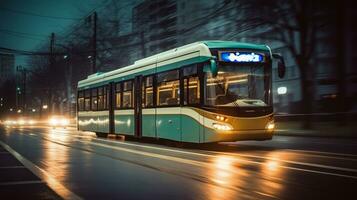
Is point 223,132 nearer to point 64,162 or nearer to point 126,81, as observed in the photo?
point 64,162

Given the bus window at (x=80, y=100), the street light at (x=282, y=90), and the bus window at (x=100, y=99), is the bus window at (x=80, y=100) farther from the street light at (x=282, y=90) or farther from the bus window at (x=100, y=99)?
the street light at (x=282, y=90)

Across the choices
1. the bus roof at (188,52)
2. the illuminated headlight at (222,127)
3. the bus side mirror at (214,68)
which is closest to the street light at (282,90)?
the bus roof at (188,52)

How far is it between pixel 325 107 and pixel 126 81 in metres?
23.0

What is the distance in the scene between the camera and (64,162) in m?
14.6

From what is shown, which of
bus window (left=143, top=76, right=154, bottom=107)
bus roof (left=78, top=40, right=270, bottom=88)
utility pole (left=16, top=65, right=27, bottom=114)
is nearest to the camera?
bus roof (left=78, top=40, right=270, bottom=88)

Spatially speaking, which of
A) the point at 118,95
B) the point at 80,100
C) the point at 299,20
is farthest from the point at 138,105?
the point at 299,20

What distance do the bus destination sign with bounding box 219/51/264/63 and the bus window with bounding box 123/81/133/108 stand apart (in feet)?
23.6

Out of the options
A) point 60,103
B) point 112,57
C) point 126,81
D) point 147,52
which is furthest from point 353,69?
point 60,103

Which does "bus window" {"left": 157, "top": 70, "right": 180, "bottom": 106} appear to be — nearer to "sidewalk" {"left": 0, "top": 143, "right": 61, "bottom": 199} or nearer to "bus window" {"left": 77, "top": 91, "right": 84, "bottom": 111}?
"sidewalk" {"left": 0, "top": 143, "right": 61, "bottom": 199}

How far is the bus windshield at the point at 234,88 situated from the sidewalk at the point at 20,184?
598 cm

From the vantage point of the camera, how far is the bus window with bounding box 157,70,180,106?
1891cm

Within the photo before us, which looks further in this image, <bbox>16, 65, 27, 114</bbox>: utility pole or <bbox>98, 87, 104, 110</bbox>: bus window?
<bbox>16, 65, 27, 114</bbox>: utility pole

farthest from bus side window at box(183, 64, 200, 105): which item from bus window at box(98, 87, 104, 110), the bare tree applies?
the bare tree

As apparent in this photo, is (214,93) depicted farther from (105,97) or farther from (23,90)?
(23,90)
